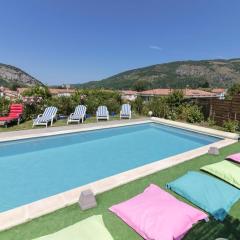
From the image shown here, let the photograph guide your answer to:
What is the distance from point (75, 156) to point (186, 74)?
322ft

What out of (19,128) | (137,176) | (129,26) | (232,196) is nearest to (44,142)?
(19,128)

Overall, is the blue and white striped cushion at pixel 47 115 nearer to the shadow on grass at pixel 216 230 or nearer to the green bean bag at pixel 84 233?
the green bean bag at pixel 84 233

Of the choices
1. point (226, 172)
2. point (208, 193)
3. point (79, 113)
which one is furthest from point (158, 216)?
point (79, 113)

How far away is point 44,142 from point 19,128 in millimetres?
1993

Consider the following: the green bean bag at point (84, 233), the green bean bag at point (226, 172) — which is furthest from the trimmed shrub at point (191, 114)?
the green bean bag at point (84, 233)

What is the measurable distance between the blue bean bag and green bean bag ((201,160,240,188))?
0.54ft

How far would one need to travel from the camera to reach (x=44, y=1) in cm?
1862

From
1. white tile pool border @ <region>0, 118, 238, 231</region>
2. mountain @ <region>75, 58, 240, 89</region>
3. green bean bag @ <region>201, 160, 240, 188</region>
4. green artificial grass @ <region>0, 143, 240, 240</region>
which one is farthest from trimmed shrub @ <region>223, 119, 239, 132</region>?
mountain @ <region>75, 58, 240, 89</region>

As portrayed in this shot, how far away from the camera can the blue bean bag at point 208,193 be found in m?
3.64

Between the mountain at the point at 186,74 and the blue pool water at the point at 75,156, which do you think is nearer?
the blue pool water at the point at 75,156

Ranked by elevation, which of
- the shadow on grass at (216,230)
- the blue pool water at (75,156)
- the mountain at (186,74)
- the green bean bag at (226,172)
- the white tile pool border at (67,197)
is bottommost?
the blue pool water at (75,156)

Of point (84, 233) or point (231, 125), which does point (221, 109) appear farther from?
point (84, 233)

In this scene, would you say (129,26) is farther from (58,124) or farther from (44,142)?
(44,142)

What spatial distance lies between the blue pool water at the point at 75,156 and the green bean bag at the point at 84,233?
1925 millimetres
